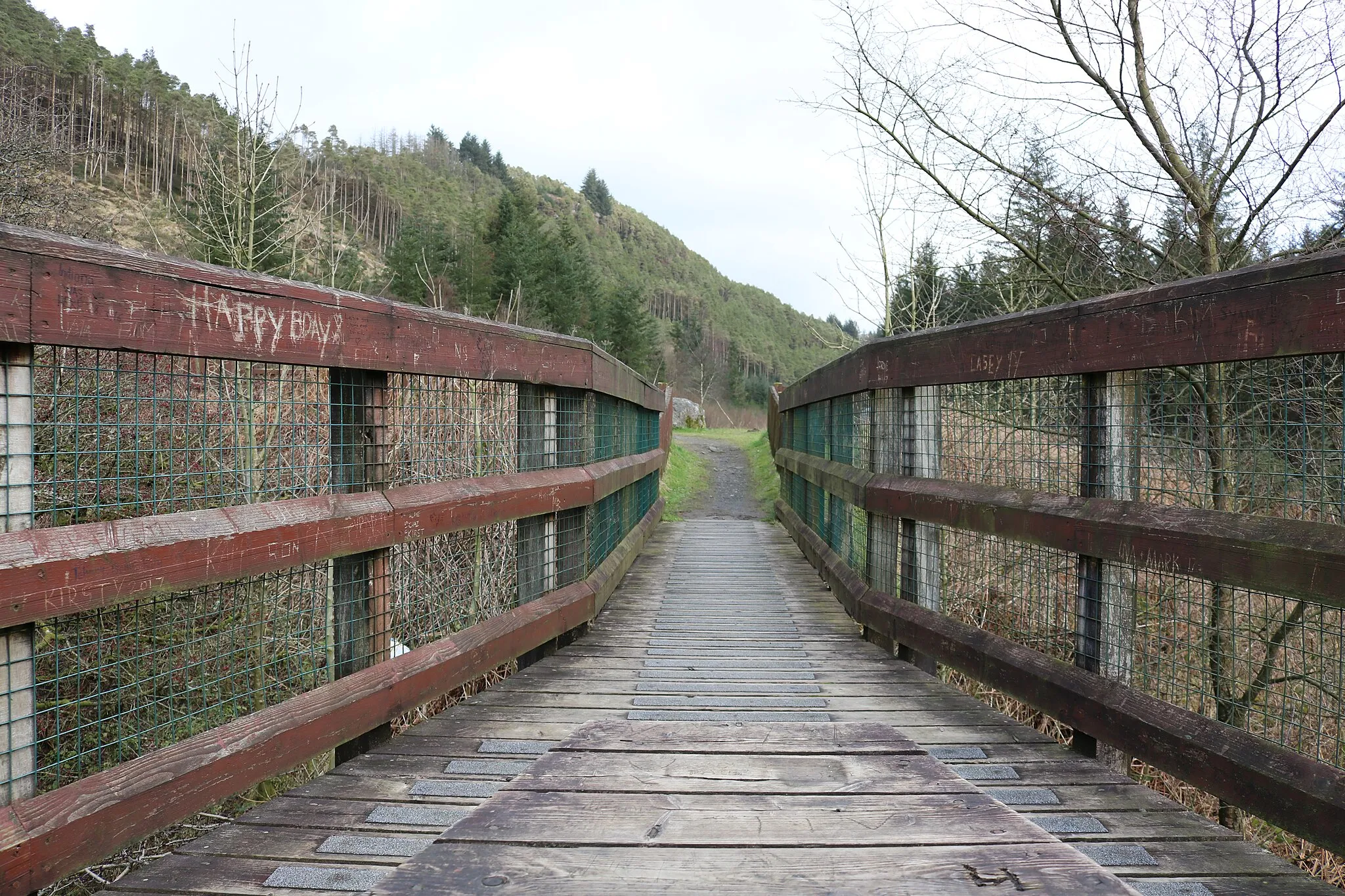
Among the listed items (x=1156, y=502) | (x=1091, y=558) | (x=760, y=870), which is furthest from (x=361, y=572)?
(x=1156, y=502)

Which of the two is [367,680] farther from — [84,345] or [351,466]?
[84,345]

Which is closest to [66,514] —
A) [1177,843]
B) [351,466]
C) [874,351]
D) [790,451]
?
[351,466]

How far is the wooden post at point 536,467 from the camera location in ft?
12.8

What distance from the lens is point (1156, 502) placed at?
3.90 m

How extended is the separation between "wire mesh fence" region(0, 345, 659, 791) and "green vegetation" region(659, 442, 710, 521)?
5.57m

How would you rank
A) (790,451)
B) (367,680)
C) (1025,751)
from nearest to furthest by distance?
Result: (367,680) → (1025,751) → (790,451)

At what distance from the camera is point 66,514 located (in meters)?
4.87

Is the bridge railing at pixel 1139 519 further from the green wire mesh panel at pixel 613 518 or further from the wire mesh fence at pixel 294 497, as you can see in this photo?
the wire mesh fence at pixel 294 497

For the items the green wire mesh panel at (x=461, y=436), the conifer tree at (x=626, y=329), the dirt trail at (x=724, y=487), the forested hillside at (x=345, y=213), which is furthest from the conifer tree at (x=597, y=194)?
the green wire mesh panel at (x=461, y=436)

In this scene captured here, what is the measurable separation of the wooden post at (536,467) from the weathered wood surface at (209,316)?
61cm

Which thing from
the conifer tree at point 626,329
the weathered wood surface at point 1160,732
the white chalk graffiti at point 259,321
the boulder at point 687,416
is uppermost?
the conifer tree at point 626,329

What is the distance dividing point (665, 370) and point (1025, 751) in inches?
2044

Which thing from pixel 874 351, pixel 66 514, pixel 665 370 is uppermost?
pixel 665 370

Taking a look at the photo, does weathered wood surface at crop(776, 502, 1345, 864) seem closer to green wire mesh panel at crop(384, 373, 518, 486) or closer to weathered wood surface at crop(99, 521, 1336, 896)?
weathered wood surface at crop(99, 521, 1336, 896)
